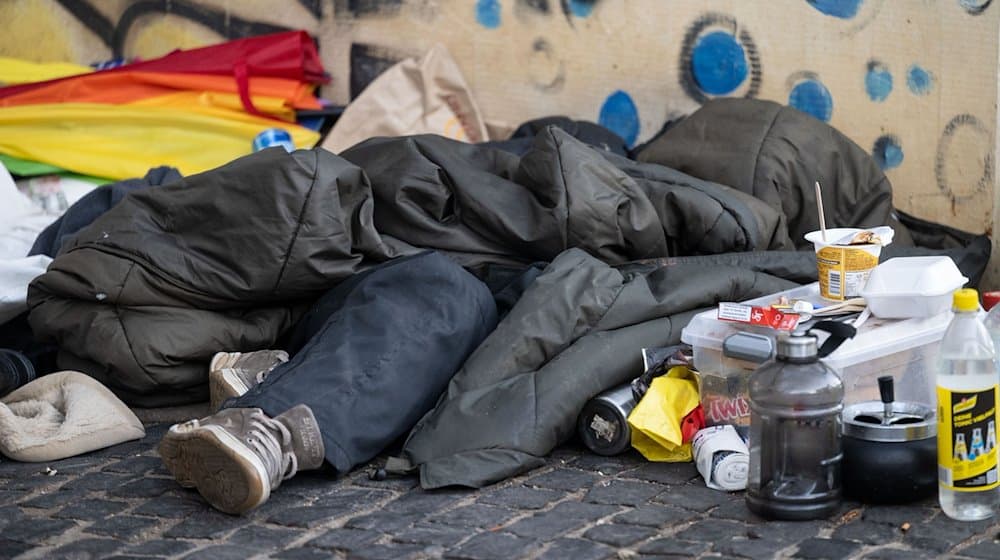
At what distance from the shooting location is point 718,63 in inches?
202

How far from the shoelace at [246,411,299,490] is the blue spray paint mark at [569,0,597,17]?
2828 millimetres

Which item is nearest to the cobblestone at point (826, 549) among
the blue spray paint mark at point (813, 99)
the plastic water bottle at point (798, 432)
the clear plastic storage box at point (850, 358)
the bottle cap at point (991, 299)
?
the plastic water bottle at point (798, 432)

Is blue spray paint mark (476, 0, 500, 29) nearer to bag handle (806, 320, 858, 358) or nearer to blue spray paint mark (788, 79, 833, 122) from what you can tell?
blue spray paint mark (788, 79, 833, 122)

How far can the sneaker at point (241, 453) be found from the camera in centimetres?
289

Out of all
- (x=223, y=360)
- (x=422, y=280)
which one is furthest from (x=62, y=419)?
(x=422, y=280)

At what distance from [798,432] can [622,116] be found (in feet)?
9.12

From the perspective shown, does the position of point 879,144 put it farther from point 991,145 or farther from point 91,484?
point 91,484

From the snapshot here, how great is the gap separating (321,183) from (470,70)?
6.88 feet

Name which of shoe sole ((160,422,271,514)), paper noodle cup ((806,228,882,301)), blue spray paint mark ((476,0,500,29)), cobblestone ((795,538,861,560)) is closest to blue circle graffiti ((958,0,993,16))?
paper noodle cup ((806,228,882,301))

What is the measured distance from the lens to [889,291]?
10.3 ft

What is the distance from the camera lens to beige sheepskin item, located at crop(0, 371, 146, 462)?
11.5 feet

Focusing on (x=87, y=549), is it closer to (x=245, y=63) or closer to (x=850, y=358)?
Answer: (x=850, y=358)

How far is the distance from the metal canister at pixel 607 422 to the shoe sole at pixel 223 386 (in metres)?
0.91

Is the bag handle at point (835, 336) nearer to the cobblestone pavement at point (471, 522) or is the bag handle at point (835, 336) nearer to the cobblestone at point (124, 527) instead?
the cobblestone pavement at point (471, 522)
